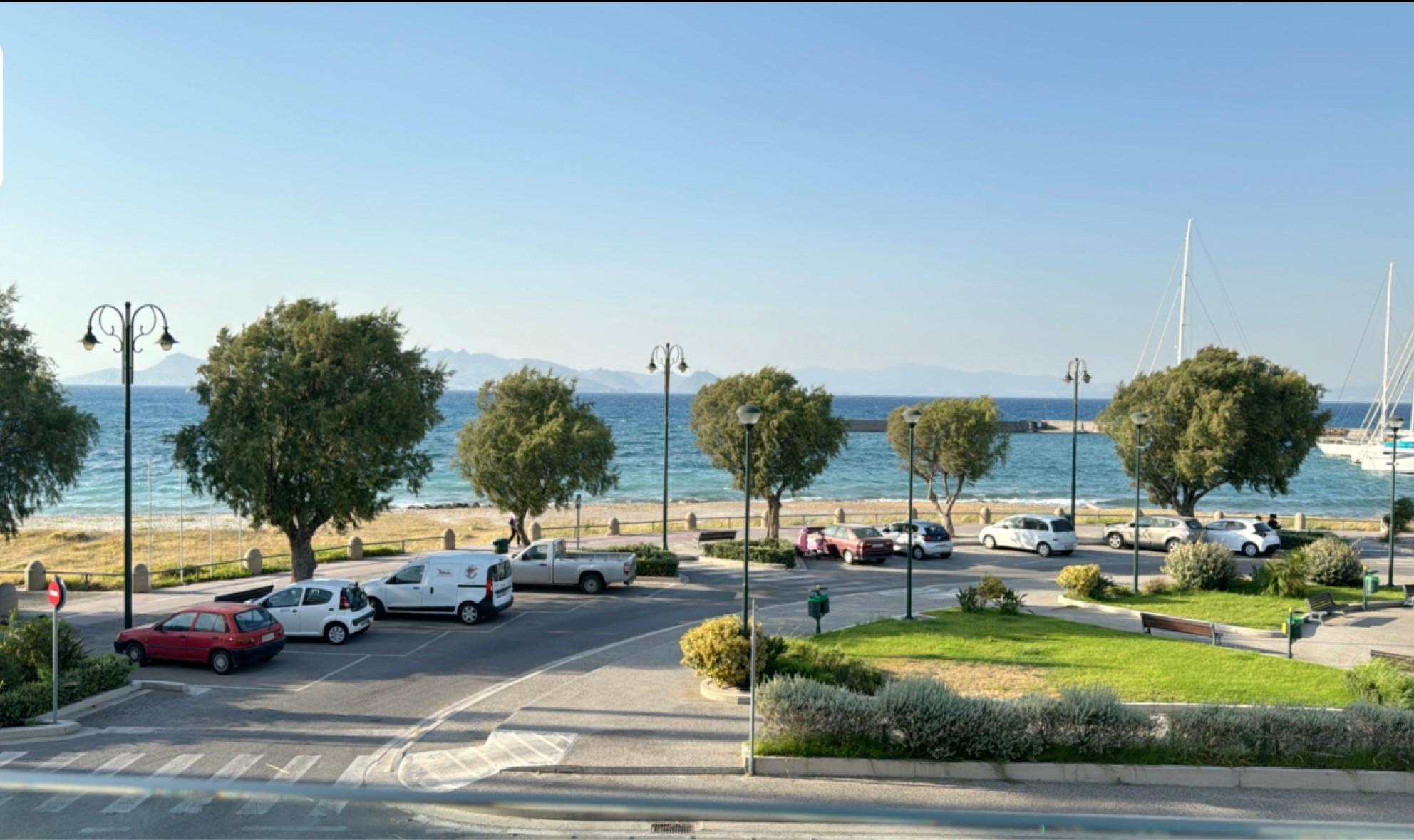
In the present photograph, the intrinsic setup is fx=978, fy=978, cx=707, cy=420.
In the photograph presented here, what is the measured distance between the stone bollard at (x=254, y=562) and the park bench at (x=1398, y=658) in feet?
102

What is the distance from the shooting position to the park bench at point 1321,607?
24.0 meters

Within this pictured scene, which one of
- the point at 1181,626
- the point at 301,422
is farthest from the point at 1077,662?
the point at 301,422

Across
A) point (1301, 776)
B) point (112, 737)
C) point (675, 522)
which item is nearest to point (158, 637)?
point (112, 737)

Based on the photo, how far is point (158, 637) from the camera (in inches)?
749

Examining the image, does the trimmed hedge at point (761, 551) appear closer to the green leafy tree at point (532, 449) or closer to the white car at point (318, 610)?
the green leafy tree at point (532, 449)

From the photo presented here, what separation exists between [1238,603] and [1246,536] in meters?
12.9

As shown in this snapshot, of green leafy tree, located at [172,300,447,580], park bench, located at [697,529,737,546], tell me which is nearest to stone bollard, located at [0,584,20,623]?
green leafy tree, located at [172,300,447,580]

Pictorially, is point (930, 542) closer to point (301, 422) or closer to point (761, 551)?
point (761, 551)

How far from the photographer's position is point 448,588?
23.8 metres

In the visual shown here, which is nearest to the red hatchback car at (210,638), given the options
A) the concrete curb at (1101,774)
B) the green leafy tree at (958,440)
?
the concrete curb at (1101,774)

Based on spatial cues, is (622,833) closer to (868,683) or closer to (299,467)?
(868,683)

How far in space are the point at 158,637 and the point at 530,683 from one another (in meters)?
7.68

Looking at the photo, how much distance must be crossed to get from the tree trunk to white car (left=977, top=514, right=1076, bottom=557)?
25632 millimetres

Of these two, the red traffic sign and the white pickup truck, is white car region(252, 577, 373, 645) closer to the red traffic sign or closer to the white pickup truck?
the red traffic sign
